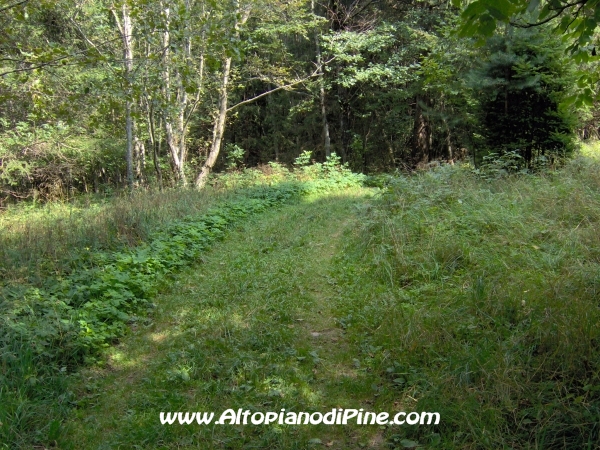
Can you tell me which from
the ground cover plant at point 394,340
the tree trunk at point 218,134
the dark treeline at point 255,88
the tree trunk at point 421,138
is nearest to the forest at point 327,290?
the ground cover plant at point 394,340

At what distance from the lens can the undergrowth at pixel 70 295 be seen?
11.6 feet

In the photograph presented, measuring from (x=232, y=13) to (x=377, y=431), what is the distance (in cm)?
559

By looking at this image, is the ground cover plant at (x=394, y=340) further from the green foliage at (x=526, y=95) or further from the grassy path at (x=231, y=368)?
the green foliage at (x=526, y=95)

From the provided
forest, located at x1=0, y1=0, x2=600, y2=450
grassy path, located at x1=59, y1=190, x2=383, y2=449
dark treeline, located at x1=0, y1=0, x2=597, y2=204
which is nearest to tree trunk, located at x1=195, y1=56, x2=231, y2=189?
dark treeline, located at x1=0, y1=0, x2=597, y2=204

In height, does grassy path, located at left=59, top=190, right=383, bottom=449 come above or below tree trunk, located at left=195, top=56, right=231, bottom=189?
below

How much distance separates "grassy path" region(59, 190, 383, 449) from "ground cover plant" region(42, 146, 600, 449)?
17 mm

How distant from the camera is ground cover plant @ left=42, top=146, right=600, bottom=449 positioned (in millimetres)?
3061

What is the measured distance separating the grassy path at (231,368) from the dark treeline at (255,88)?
2878mm

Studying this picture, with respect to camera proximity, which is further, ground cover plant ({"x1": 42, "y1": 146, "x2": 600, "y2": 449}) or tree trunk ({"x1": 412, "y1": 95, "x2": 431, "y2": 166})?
tree trunk ({"x1": 412, "y1": 95, "x2": 431, "y2": 166})

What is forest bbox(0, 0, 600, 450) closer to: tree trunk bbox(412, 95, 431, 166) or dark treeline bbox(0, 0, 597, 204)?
dark treeline bbox(0, 0, 597, 204)

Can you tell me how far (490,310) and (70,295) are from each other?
4.60 metres

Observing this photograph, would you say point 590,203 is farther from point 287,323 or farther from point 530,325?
point 287,323

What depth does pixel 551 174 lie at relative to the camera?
29.3 feet

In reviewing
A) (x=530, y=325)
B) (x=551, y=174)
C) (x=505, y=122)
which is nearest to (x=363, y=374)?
(x=530, y=325)
